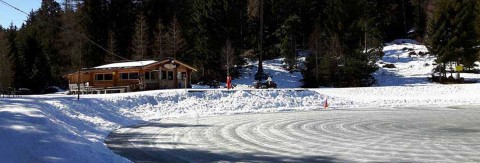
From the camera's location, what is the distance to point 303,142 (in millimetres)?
12258

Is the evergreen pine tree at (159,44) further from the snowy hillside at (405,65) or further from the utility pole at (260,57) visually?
the snowy hillside at (405,65)

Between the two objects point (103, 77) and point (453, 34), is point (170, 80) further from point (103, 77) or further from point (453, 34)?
point (453, 34)

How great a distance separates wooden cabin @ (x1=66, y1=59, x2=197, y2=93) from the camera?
41.3 m

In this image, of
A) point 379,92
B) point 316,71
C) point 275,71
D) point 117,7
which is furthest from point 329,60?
point 117,7

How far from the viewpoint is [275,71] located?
60094 mm

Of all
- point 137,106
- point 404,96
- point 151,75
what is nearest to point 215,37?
point 151,75

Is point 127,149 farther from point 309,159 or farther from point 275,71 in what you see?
point 275,71

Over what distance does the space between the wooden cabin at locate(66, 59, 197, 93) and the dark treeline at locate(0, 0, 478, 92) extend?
28.1 feet

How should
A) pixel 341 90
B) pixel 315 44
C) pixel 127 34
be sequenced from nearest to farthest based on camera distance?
pixel 341 90
pixel 315 44
pixel 127 34

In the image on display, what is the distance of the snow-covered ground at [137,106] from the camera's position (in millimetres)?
8688

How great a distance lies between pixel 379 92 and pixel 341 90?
352 cm

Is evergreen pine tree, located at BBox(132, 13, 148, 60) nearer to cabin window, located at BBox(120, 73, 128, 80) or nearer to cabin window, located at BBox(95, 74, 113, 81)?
cabin window, located at BBox(95, 74, 113, 81)

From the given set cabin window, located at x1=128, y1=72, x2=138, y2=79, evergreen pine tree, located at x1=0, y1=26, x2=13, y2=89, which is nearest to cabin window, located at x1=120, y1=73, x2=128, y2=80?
cabin window, located at x1=128, y1=72, x2=138, y2=79

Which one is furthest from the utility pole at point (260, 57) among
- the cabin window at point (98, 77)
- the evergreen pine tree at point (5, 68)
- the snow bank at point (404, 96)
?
the evergreen pine tree at point (5, 68)
